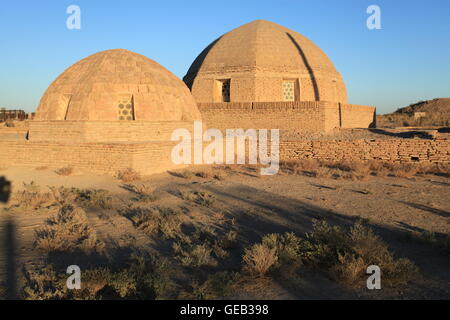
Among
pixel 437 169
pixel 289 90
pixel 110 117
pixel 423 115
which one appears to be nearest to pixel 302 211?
pixel 437 169

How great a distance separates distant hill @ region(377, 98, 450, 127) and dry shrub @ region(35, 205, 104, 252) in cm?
2596

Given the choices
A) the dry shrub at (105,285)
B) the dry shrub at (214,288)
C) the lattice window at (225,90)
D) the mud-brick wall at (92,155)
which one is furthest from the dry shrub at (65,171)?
the lattice window at (225,90)

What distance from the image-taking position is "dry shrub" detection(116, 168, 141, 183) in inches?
363

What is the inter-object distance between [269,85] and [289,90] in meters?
1.35

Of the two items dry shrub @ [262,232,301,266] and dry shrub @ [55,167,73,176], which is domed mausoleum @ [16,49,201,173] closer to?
dry shrub @ [55,167,73,176]

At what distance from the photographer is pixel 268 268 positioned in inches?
144

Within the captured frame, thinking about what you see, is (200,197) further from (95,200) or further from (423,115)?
(423,115)

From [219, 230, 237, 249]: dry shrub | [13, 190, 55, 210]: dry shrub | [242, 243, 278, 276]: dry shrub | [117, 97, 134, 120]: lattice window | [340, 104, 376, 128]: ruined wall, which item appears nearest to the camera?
[242, 243, 278, 276]: dry shrub

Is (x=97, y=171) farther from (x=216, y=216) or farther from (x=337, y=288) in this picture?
(x=337, y=288)

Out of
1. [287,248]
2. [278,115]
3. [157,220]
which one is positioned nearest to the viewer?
[287,248]

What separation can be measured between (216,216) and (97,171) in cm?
571

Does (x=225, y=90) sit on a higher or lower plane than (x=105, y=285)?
higher

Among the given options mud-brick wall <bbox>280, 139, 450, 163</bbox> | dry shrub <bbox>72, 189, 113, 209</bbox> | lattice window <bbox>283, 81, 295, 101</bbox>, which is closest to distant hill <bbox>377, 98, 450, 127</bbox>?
lattice window <bbox>283, 81, 295, 101</bbox>

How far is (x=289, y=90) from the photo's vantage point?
18.4 metres
